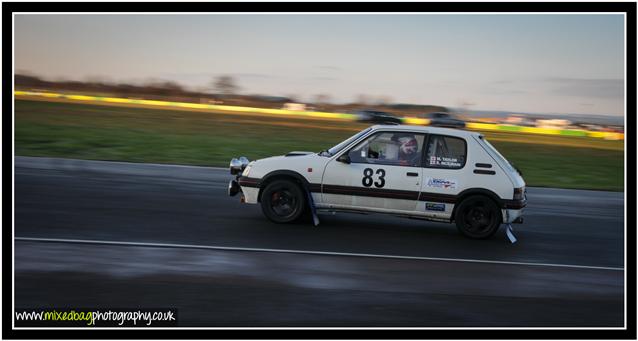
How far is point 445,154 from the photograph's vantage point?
10195 millimetres

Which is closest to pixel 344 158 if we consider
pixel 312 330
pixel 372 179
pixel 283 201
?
pixel 372 179

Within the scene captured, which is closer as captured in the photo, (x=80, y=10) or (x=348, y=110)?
(x=80, y=10)

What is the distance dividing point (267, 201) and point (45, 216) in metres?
3.24

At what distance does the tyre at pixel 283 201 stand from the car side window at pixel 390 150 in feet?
3.15

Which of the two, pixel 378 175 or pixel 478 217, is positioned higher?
pixel 378 175

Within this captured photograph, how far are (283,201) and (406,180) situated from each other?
1841 mm

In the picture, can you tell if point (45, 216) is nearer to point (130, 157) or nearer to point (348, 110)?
point (130, 157)

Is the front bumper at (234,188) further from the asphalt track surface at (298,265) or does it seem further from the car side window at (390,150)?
the car side window at (390,150)

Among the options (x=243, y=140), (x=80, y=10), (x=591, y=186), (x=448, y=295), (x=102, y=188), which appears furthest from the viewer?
(x=243, y=140)

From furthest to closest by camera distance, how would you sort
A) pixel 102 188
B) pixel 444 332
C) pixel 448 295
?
1. pixel 102 188
2. pixel 448 295
3. pixel 444 332

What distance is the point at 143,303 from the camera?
6.54m

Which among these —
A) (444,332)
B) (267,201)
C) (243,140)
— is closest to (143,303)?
(444,332)

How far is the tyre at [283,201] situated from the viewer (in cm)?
1034

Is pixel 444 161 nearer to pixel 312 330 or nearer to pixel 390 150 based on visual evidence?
pixel 390 150
